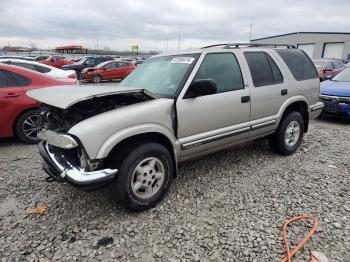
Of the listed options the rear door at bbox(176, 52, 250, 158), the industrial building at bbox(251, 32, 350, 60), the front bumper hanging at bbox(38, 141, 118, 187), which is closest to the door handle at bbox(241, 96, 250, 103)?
the rear door at bbox(176, 52, 250, 158)

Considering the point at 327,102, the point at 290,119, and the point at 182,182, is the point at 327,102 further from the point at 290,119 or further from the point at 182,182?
the point at 182,182

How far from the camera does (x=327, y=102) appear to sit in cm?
781

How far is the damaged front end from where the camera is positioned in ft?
9.48

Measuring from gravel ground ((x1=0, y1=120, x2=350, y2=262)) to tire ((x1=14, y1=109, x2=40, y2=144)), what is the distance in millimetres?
963

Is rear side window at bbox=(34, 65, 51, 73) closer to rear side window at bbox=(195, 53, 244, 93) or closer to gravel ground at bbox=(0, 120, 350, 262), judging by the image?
gravel ground at bbox=(0, 120, 350, 262)

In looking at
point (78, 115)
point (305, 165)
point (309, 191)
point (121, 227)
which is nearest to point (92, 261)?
point (121, 227)

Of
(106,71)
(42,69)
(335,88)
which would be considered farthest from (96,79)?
(335,88)

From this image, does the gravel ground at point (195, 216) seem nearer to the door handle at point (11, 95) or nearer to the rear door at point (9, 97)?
the rear door at point (9, 97)

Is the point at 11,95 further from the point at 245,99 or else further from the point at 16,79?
the point at 245,99

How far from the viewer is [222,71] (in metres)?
4.07

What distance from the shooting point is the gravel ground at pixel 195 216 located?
280 centimetres

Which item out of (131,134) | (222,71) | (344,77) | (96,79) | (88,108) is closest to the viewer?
(131,134)

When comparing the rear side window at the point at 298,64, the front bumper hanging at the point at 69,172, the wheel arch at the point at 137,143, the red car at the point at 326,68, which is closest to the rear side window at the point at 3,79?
the front bumper hanging at the point at 69,172

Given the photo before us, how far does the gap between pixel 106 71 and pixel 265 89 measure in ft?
50.9
